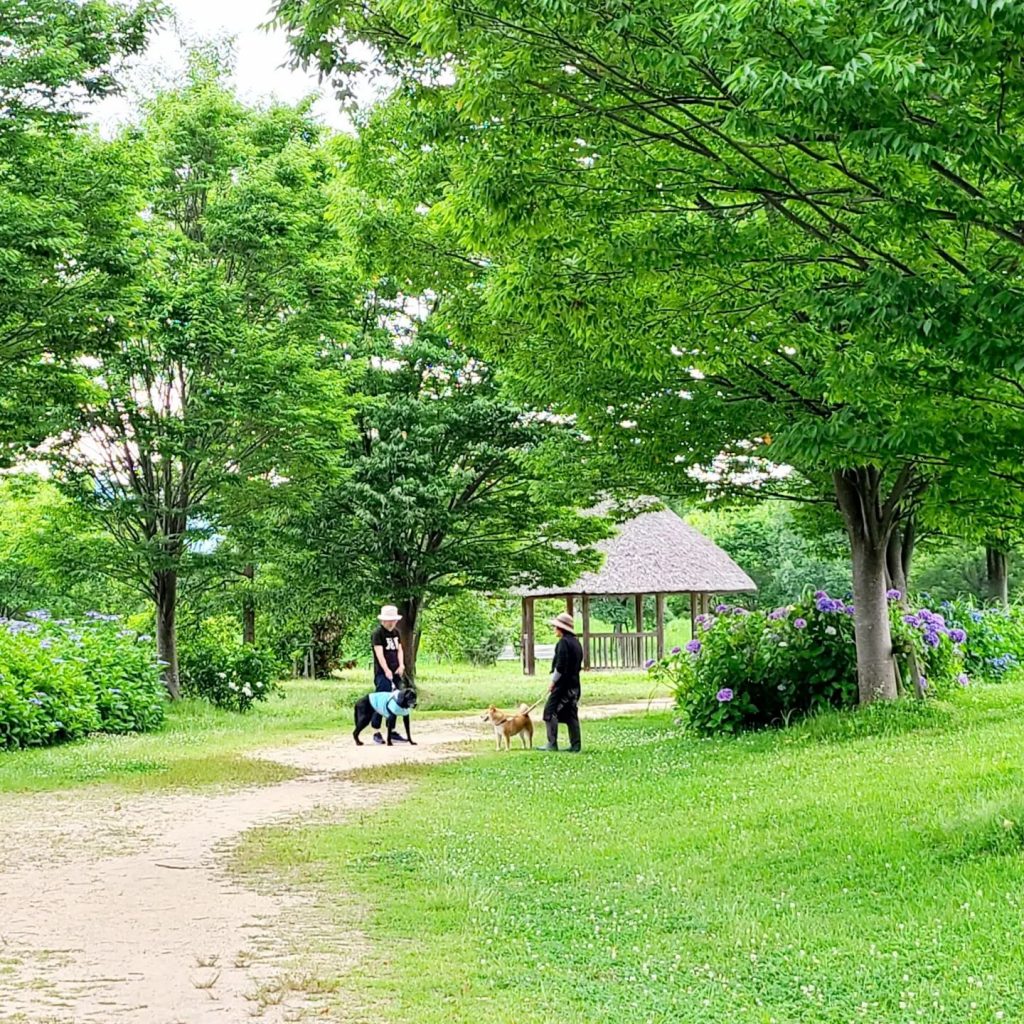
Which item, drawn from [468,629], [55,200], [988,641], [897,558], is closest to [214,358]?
[55,200]

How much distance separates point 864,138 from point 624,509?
1342cm

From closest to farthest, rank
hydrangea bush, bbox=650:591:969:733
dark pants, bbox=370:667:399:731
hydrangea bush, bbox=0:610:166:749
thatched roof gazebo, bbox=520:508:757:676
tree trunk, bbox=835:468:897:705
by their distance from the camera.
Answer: tree trunk, bbox=835:468:897:705 → hydrangea bush, bbox=650:591:969:733 → hydrangea bush, bbox=0:610:166:749 → dark pants, bbox=370:667:399:731 → thatched roof gazebo, bbox=520:508:757:676

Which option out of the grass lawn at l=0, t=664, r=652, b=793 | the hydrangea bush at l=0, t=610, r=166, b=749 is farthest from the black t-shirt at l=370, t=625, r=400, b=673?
the hydrangea bush at l=0, t=610, r=166, b=749

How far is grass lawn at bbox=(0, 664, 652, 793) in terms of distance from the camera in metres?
11.8

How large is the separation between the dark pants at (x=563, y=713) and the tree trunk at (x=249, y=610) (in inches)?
477

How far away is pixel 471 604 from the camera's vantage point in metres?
31.9

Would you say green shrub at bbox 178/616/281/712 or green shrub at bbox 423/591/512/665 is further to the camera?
green shrub at bbox 423/591/512/665

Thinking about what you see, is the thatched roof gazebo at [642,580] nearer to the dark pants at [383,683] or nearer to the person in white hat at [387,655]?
the dark pants at [383,683]

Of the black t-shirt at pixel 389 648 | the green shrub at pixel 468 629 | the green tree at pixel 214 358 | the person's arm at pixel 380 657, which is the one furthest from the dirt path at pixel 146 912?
the green shrub at pixel 468 629

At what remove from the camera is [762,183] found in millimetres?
6293

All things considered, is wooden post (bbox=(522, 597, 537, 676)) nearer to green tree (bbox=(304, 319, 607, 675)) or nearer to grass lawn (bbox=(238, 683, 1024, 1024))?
green tree (bbox=(304, 319, 607, 675))

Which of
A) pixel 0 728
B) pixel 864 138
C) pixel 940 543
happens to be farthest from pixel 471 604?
pixel 864 138

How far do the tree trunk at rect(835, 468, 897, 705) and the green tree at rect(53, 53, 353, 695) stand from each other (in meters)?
9.45

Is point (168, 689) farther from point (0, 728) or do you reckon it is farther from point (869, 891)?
point (869, 891)
